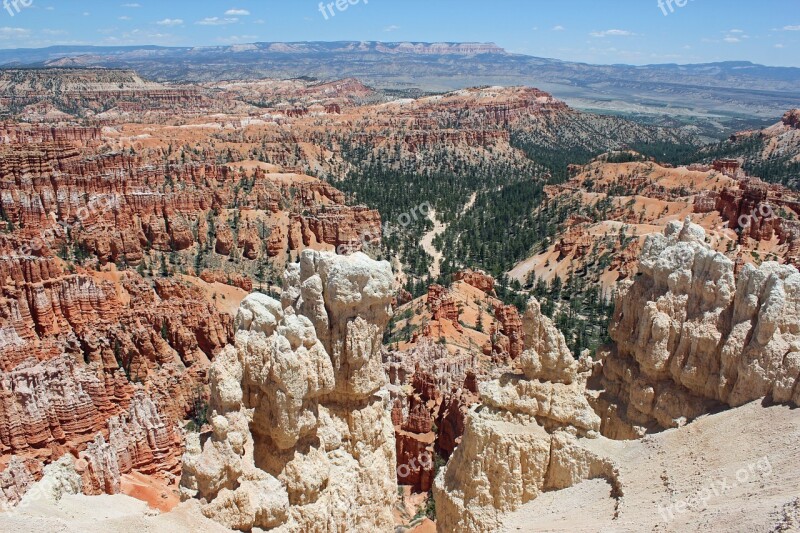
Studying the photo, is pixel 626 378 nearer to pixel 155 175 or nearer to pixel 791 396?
pixel 791 396

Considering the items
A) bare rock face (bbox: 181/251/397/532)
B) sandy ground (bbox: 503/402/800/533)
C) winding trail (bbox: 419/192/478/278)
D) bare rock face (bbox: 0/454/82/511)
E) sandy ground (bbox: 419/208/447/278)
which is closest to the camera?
sandy ground (bbox: 503/402/800/533)

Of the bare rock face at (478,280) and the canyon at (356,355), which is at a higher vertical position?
the canyon at (356,355)

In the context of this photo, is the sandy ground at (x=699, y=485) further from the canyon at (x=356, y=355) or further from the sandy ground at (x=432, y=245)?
the sandy ground at (x=432, y=245)

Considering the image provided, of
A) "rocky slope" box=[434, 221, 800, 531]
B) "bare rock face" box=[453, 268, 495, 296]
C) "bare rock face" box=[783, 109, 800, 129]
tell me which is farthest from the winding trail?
"bare rock face" box=[783, 109, 800, 129]

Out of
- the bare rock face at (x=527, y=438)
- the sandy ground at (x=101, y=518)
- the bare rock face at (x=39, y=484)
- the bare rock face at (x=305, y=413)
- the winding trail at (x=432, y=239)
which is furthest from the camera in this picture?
the winding trail at (x=432, y=239)

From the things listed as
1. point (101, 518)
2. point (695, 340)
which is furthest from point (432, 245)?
point (101, 518)

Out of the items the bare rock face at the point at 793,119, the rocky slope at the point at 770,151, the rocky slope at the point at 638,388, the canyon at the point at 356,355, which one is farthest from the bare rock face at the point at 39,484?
the bare rock face at the point at 793,119

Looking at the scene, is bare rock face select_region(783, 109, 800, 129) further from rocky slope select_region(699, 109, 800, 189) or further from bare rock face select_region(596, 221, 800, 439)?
bare rock face select_region(596, 221, 800, 439)
